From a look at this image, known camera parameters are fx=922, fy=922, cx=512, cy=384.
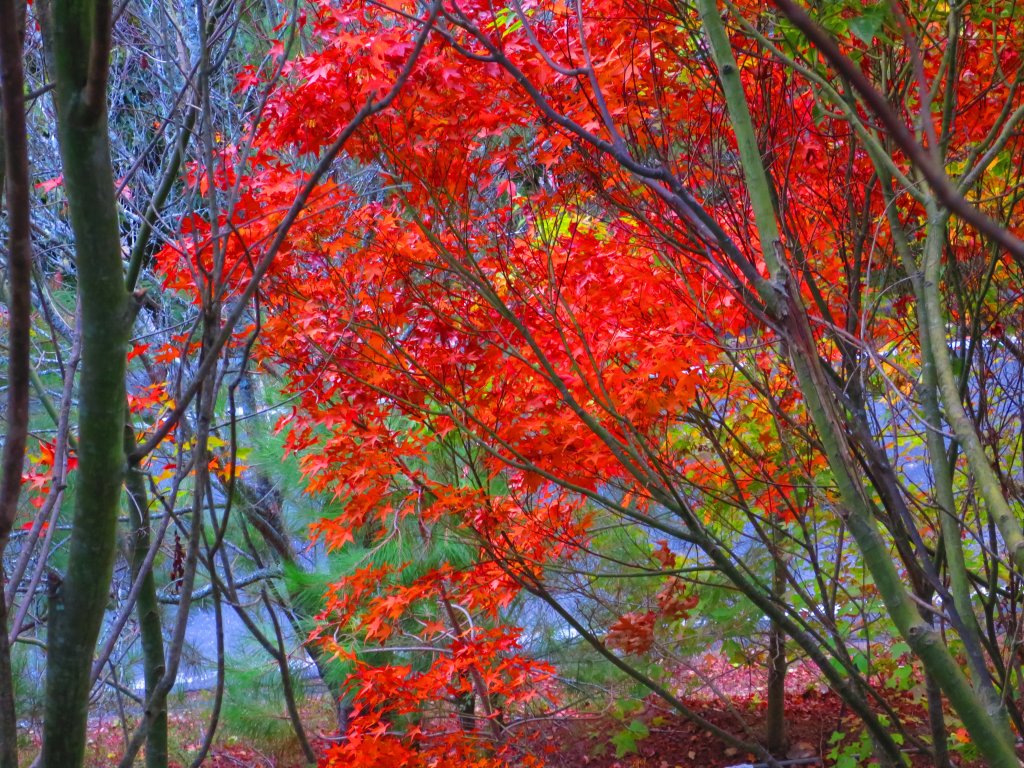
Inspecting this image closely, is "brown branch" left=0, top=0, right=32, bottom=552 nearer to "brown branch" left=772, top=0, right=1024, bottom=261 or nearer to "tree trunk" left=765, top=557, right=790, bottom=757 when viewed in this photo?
"brown branch" left=772, top=0, right=1024, bottom=261

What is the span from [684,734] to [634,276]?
3954mm

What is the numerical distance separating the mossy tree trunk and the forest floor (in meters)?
4.24

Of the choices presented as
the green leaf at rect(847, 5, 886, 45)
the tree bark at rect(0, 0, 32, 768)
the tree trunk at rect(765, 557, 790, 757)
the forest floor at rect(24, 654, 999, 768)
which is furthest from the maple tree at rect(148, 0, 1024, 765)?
the tree bark at rect(0, 0, 32, 768)

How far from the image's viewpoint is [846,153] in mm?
3186

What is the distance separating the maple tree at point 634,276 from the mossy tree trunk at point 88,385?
1637 millimetres

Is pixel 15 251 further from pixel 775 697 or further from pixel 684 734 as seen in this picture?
pixel 684 734

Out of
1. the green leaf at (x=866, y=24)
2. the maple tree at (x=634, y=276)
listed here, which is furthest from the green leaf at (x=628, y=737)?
the green leaf at (x=866, y=24)

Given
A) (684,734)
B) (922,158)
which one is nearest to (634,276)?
(922,158)

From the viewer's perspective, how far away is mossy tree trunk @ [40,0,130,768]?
28.9 inches

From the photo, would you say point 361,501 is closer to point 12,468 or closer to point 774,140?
point 774,140

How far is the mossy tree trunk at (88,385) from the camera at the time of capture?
0.73 m

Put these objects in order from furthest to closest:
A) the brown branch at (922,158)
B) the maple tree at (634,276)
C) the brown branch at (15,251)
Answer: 1. the maple tree at (634,276)
2. the brown branch at (15,251)
3. the brown branch at (922,158)

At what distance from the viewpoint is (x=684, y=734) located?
20.1 ft

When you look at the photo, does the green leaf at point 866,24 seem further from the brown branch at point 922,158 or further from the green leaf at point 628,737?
the green leaf at point 628,737
